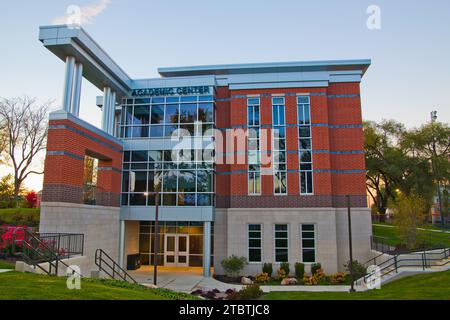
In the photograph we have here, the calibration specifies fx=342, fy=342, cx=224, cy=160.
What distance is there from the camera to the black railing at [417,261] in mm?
16817

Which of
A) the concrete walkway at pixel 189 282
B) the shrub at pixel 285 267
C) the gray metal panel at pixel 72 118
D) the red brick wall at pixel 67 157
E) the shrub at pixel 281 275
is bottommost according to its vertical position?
the concrete walkway at pixel 189 282

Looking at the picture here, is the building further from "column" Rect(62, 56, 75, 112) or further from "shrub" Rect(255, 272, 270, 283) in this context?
"column" Rect(62, 56, 75, 112)

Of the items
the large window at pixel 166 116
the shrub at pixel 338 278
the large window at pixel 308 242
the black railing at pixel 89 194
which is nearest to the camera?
the shrub at pixel 338 278

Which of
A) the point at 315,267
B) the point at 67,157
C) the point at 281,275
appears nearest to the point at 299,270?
the point at 315,267

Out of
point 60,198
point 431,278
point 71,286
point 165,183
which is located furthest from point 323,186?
point 71,286

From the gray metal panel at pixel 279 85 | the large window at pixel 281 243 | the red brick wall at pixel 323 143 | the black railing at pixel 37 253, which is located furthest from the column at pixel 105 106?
the large window at pixel 281 243

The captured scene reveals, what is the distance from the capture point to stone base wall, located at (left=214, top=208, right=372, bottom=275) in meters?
21.8

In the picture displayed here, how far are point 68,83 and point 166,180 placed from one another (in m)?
8.55

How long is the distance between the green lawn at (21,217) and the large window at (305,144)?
1596 centimetres

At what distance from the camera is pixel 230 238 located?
22.5m

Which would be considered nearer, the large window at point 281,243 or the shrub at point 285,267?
the shrub at point 285,267

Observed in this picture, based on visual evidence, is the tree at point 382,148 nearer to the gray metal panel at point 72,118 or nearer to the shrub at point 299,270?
the shrub at point 299,270

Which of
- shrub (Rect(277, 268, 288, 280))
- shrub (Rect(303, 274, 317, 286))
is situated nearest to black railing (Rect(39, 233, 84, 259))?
shrub (Rect(277, 268, 288, 280))

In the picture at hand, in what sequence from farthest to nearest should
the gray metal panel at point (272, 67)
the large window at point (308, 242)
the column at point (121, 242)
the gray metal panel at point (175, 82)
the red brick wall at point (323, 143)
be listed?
the gray metal panel at point (272, 67) < the gray metal panel at point (175, 82) < the red brick wall at point (323, 143) < the column at point (121, 242) < the large window at point (308, 242)
